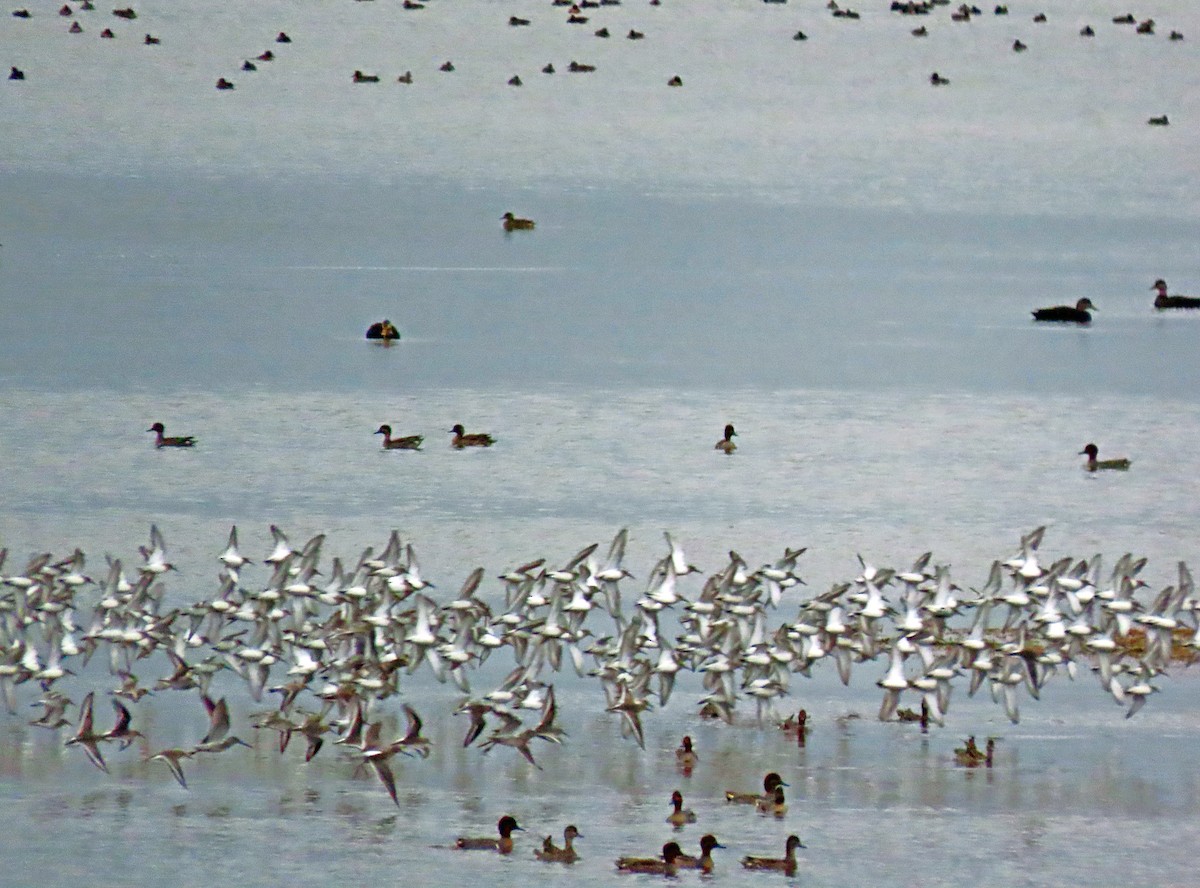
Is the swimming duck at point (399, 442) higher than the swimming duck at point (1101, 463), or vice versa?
the swimming duck at point (399, 442)

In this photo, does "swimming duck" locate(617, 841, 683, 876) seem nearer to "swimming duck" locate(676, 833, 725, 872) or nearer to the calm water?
"swimming duck" locate(676, 833, 725, 872)

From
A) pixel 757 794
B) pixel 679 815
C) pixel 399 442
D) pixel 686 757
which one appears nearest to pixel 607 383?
pixel 399 442

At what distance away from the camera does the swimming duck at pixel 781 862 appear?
2073 centimetres

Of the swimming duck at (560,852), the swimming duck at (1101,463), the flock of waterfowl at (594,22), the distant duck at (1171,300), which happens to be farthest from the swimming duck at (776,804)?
the flock of waterfowl at (594,22)

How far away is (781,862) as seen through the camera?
20828mm

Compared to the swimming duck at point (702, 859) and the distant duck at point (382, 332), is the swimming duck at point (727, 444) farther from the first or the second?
the swimming duck at point (702, 859)

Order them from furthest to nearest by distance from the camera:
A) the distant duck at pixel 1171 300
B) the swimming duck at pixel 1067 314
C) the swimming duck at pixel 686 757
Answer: the distant duck at pixel 1171 300
the swimming duck at pixel 1067 314
the swimming duck at pixel 686 757

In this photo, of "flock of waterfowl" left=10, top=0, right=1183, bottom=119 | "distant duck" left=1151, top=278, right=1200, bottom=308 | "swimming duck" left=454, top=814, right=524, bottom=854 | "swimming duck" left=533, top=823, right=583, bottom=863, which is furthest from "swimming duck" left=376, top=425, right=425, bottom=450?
"flock of waterfowl" left=10, top=0, right=1183, bottom=119

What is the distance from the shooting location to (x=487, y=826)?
21.5 meters

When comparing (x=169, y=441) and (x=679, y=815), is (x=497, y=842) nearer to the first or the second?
(x=679, y=815)

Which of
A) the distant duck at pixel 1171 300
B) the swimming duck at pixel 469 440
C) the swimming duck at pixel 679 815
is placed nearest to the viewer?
the swimming duck at pixel 679 815

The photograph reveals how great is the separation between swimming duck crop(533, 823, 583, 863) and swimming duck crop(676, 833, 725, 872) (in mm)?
845

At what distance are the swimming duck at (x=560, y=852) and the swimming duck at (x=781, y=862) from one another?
1333mm

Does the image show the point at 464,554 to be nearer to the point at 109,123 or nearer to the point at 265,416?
the point at 265,416
